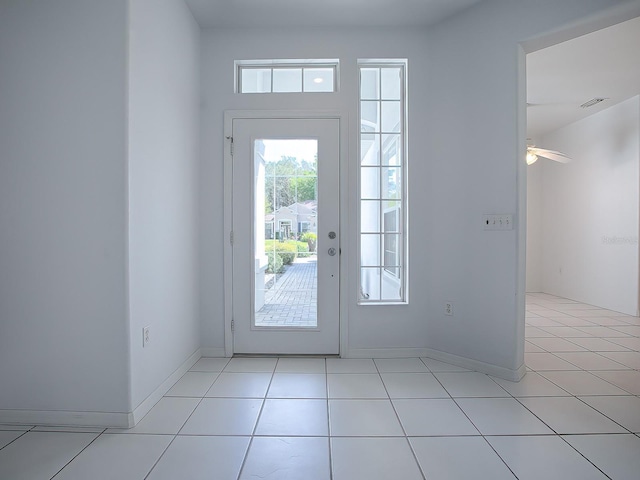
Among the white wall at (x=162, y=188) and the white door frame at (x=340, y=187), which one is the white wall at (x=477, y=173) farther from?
the white wall at (x=162, y=188)

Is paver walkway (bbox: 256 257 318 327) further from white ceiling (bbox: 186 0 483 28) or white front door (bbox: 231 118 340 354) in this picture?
white ceiling (bbox: 186 0 483 28)

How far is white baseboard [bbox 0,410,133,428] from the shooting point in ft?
5.94

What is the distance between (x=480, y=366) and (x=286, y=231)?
6.29 ft

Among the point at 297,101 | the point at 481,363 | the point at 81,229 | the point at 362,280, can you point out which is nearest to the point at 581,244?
the point at 481,363

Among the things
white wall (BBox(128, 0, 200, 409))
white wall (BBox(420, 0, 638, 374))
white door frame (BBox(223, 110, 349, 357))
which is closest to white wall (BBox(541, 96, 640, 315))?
white wall (BBox(420, 0, 638, 374))

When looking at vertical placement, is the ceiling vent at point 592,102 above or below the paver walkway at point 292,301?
above

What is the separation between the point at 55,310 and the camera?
1.81 m

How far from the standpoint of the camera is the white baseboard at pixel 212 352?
2857 mm

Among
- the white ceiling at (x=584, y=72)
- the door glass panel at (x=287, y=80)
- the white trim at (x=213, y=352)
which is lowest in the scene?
the white trim at (x=213, y=352)

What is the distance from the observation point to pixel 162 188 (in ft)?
7.11

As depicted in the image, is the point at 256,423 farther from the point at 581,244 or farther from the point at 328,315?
the point at 581,244

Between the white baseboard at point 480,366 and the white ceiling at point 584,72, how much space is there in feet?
9.73

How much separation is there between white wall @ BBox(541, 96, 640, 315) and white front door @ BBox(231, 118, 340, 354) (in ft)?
14.0

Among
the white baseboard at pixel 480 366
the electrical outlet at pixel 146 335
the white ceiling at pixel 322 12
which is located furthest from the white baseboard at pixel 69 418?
the white ceiling at pixel 322 12
